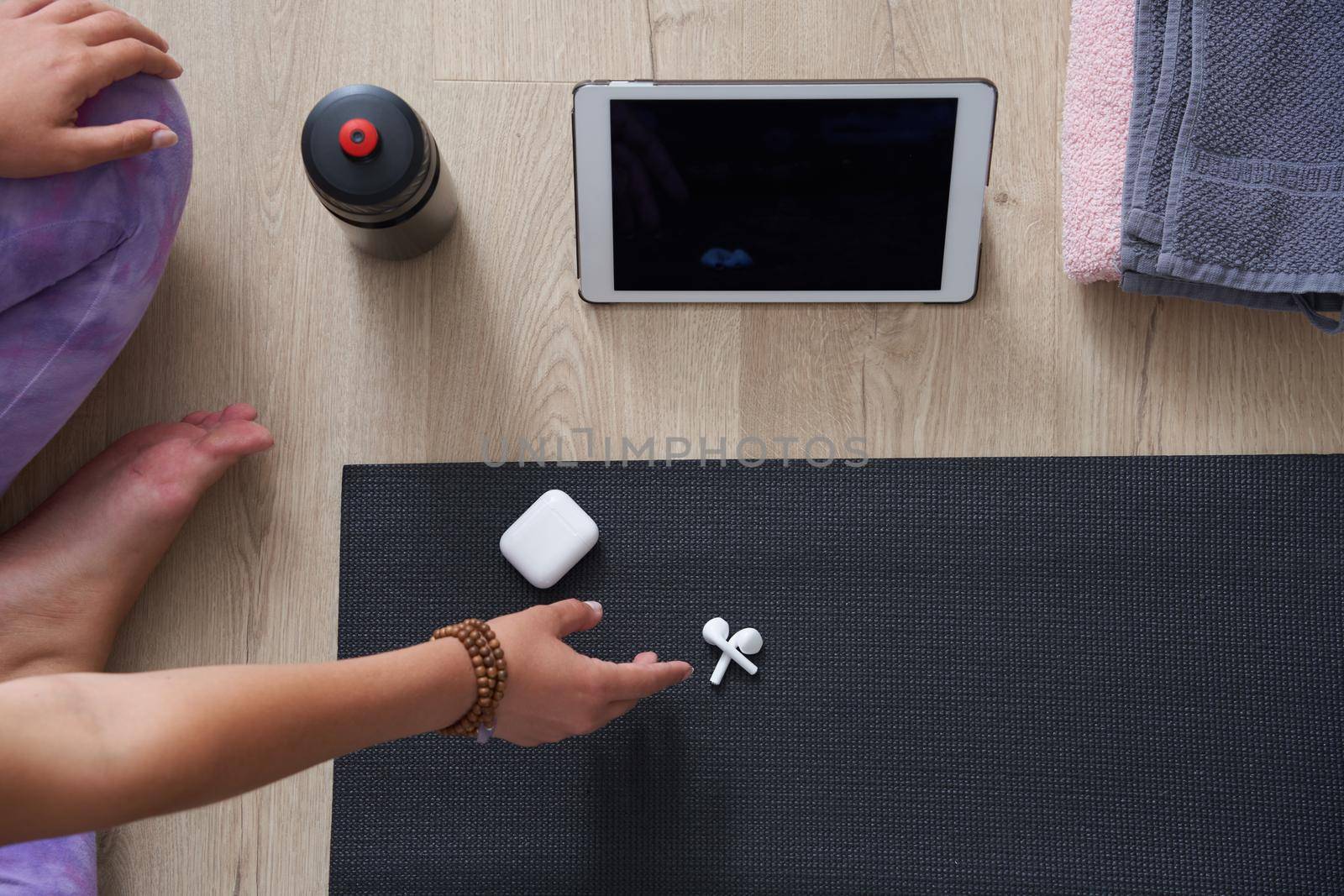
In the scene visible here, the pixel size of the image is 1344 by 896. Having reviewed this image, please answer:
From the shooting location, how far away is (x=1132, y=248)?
0.74m

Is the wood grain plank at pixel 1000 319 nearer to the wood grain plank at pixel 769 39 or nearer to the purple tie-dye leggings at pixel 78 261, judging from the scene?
the wood grain plank at pixel 769 39

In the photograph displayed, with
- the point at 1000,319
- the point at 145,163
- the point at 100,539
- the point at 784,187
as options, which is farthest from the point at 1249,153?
the point at 100,539

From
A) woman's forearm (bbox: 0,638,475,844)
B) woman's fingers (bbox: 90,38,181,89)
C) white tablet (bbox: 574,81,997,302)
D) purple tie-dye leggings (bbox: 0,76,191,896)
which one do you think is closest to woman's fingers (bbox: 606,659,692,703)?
woman's forearm (bbox: 0,638,475,844)

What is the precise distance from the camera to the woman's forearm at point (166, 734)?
0.43 meters

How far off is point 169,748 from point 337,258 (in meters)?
0.46

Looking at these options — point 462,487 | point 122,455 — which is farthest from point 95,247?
point 462,487

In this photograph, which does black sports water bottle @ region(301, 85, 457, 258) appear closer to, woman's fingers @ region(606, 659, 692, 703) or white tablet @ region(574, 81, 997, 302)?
white tablet @ region(574, 81, 997, 302)

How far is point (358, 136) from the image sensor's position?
654 mm

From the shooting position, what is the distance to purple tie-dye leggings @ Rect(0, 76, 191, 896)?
66 centimetres

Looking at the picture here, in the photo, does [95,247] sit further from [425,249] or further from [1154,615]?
[1154,615]

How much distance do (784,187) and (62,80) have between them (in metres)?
0.50

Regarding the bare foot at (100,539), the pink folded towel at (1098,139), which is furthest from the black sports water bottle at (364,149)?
the pink folded towel at (1098,139)

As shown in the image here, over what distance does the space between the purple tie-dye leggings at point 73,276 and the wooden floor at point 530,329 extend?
9 centimetres

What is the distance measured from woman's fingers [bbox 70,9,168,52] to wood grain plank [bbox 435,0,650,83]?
217 millimetres
